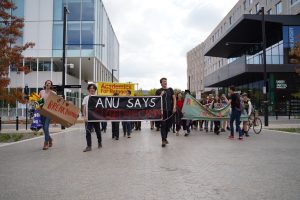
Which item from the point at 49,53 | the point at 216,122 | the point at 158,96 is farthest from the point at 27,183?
the point at 49,53

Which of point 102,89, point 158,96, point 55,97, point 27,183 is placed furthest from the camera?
point 102,89

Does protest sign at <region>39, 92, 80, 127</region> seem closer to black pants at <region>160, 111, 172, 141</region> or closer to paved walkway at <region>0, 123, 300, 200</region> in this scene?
paved walkway at <region>0, 123, 300, 200</region>

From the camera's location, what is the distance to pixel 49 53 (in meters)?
43.0

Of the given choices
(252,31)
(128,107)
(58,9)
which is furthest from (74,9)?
(128,107)

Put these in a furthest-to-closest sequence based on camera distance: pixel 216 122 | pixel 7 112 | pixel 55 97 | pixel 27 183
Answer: pixel 7 112, pixel 216 122, pixel 55 97, pixel 27 183

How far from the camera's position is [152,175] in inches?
229

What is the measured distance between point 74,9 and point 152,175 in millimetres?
40573

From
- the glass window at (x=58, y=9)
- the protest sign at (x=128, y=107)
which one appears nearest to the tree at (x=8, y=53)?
the protest sign at (x=128, y=107)

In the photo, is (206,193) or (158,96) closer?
(206,193)

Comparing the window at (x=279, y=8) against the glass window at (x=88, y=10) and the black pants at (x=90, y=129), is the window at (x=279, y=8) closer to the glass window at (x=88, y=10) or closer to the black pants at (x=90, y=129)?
the glass window at (x=88, y=10)

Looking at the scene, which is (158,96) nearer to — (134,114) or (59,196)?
(134,114)

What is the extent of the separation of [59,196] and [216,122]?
12.1m

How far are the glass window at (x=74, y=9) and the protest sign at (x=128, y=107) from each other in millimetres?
34784

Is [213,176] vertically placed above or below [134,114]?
below
